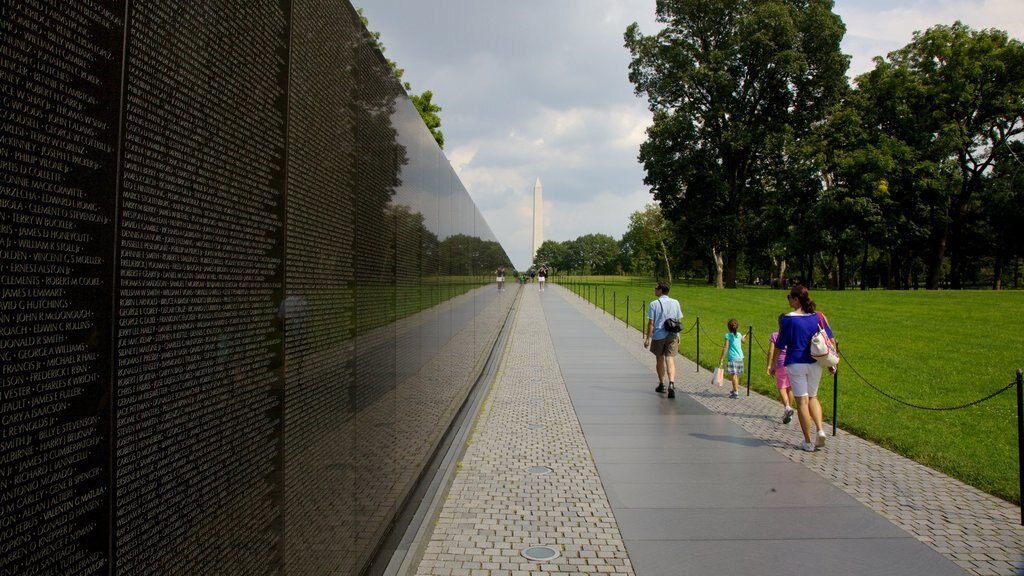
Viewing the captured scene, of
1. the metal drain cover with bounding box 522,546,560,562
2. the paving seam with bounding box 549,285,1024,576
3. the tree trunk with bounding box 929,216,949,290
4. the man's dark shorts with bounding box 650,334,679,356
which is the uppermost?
the tree trunk with bounding box 929,216,949,290

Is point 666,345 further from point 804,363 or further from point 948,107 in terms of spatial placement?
point 948,107

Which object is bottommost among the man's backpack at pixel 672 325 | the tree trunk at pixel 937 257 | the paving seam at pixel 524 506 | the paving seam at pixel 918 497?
the paving seam at pixel 524 506

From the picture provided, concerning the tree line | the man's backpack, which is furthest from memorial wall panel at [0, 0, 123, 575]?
the tree line

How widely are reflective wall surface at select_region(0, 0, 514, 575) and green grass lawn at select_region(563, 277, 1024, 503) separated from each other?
6.09 meters

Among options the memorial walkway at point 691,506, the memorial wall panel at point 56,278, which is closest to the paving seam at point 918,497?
the memorial walkway at point 691,506

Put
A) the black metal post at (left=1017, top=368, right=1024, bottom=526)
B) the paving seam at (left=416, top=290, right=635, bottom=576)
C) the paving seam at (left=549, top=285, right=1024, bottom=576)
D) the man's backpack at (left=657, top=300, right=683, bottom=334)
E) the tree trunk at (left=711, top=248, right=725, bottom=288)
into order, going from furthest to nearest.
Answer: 1. the tree trunk at (left=711, top=248, right=725, bottom=288)
2. the man's backpack at (left=657, top=300, right=683, bottom=334)
3. the black metal post at (left=1017, top=368, right=1024, bottom=526)
4. the paving seam at (left=549, top=285, right=1024, bottom=576)
5. the paving seam at (left=416, top=290, right=635, bottom=576)

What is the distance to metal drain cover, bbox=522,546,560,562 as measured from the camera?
4449mm

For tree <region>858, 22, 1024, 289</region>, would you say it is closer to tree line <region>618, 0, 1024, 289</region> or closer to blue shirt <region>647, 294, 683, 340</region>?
tree line <region>618, 0, 1024, 289</region>

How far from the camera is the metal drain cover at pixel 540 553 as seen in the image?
14.6 ft

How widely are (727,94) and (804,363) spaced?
125 feet

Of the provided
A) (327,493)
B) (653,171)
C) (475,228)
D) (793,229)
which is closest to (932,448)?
(327,493)

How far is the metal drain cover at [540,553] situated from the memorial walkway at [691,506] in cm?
2

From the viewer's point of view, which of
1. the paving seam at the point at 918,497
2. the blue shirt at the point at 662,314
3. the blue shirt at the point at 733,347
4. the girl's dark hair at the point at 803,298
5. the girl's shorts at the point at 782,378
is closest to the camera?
the paving seam at the point at 918,497

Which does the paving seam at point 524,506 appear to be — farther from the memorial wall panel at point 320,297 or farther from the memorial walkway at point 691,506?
the memorial wall panel at point 320,297
